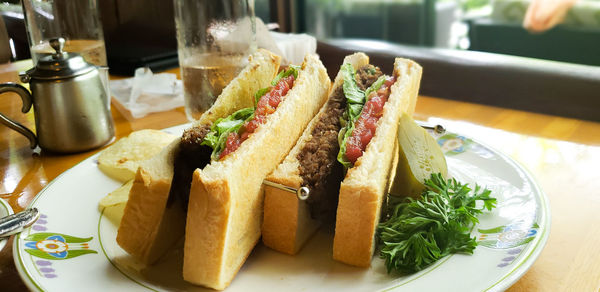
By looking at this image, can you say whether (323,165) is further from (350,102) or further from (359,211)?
(350,102)

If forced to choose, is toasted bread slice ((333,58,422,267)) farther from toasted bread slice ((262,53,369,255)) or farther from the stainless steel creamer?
the stainless steel creamer

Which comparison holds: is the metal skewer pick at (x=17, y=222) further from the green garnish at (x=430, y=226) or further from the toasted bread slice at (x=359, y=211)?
the green garnish at (x=430, y=226)

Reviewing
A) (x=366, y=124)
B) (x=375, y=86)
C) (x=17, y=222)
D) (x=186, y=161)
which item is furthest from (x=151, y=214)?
(x=375, y=86)

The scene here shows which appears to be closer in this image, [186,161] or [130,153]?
[186,161]

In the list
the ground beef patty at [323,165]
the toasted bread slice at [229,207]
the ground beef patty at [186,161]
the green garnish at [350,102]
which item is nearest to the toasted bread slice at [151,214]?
the ground beef patty at [186,161]

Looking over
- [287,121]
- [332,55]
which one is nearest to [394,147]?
[287,121]

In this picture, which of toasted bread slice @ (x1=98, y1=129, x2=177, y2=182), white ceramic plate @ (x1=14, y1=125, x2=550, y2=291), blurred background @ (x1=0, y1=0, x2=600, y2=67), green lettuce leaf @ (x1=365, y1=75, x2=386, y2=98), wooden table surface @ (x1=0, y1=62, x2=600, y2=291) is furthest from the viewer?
blurred background @ (x1=0, y1=0, x2=600, y2=67)

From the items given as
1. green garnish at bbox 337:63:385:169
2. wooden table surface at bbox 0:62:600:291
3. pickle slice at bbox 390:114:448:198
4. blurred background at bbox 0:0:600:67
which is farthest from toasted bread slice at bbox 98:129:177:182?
blurred background at bbox 0:0:600:67
